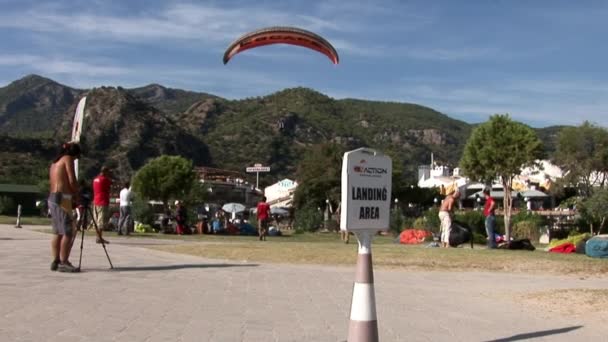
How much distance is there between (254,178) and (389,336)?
138 m

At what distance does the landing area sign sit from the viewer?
525 centimetres

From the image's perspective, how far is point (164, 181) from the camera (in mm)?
75438

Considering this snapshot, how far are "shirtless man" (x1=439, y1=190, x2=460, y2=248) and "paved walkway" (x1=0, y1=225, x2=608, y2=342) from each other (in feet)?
23.3

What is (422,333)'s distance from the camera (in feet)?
22.7

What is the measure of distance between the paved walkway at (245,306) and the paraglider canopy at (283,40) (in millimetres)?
9304

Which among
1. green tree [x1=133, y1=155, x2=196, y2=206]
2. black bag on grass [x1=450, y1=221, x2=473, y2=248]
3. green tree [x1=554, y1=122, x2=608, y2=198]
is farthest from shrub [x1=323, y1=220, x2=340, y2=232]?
green tree [x1=133, y1=155, x2=196, y2=206]

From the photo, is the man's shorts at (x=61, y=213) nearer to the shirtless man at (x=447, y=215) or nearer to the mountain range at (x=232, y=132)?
the shirtless man at (x=447, y=215)

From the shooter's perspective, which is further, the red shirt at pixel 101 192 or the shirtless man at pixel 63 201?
the red shirt at pixel 101 192

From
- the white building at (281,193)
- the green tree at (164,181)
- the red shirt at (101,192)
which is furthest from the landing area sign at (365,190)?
the white building at (281,193)

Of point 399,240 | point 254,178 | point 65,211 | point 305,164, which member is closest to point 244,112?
point 254,178

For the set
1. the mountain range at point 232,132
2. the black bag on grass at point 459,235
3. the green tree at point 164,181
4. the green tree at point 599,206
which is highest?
the mountain range at point 232,132

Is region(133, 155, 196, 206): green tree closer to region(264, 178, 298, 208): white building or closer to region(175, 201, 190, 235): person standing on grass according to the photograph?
region(264, 178, 298, 208): white building

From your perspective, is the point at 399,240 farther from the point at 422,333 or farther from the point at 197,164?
the point at 197,164

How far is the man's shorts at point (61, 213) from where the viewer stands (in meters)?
9.83
